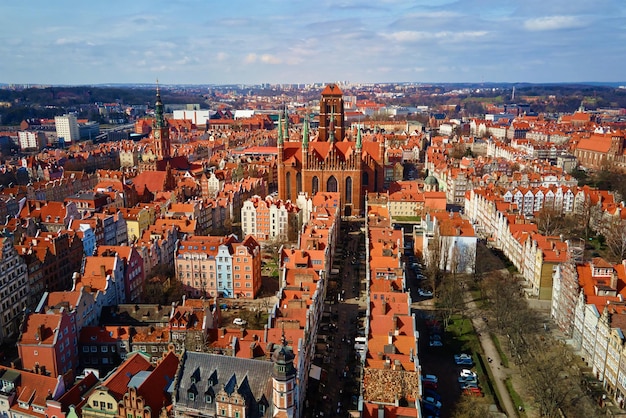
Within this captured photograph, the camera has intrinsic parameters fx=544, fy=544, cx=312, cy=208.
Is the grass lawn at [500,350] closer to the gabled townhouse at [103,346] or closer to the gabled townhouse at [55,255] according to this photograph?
Result: the gabled townhouse at [103,346]

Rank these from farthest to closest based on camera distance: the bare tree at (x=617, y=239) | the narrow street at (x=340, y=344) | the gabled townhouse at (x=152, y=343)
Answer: the bare tree at (x=617, y=239) → the gabled townhouse at (x=152, y=343) → the narrow street at (x=340, y=344)

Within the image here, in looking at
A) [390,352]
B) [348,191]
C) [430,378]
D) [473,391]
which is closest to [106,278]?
[390,352]

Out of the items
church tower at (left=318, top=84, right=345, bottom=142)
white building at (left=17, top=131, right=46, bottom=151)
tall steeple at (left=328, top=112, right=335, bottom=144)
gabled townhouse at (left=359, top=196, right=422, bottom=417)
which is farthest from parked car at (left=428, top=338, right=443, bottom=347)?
white building at (left=17, top=131, right=46, bottom=151)

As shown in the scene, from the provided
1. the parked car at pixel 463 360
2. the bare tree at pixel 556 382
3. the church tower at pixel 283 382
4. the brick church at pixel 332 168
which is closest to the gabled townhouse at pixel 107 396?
the church tower at pixel 283 382

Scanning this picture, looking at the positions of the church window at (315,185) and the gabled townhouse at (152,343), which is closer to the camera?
the gabled townhouse at (152,343)

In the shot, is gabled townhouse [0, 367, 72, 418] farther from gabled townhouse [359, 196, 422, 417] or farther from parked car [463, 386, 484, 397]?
parked car [463, 386, 484, 397]

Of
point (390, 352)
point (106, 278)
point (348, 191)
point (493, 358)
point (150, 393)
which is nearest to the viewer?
point (150, 393)

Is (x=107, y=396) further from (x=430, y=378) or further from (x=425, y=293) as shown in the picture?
(x=425, y=293)

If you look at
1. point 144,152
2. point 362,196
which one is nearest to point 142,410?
point 362,196
